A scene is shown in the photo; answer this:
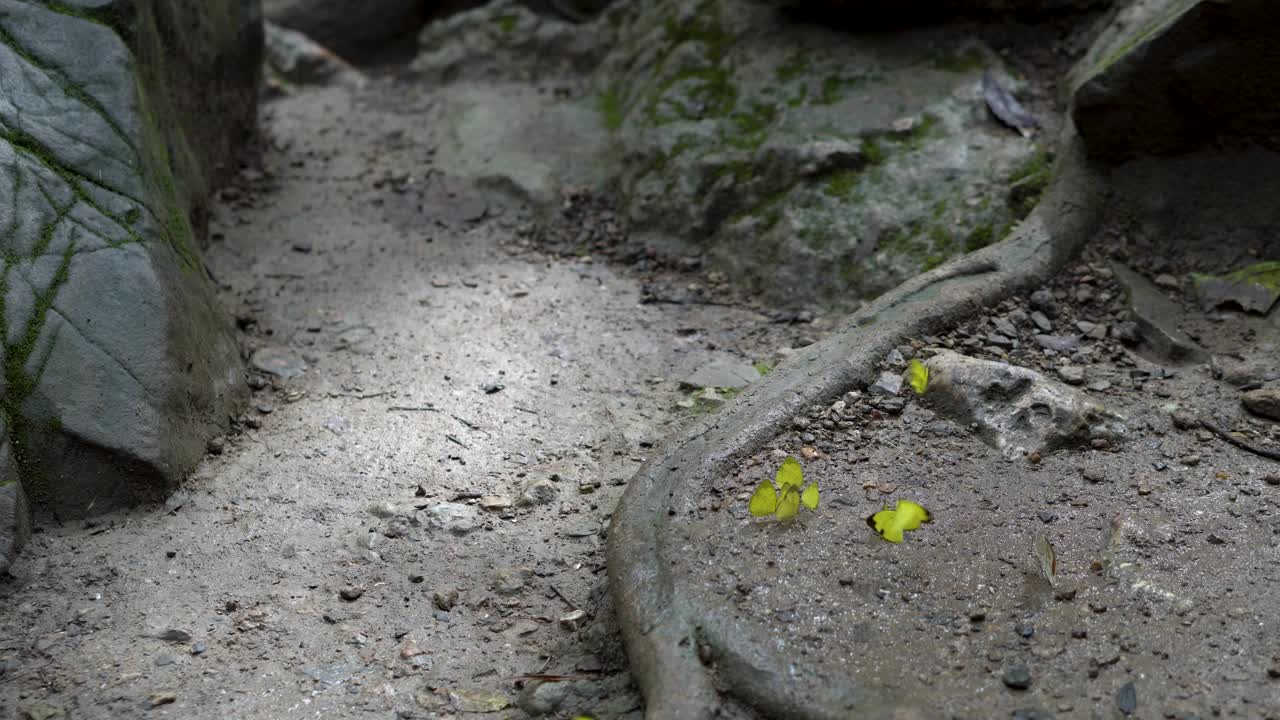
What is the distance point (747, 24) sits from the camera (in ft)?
14.3

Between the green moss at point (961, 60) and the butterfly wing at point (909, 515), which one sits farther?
the green moss at point (961, 60)

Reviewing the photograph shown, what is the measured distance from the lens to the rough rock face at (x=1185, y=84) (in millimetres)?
2914

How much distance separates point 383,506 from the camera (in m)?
2.67

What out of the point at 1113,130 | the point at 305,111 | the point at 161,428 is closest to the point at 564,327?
the point at 161,428

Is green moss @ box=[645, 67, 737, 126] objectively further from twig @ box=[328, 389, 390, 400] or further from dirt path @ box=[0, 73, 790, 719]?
twig @ box=[328, 389, 390, 400]

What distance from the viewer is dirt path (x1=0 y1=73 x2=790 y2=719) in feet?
7.18

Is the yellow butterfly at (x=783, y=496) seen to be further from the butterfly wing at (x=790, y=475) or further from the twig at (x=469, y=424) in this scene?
the twig at (x=469, y=424)

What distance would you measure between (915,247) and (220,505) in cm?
218

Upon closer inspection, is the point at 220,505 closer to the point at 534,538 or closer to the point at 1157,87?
the point at 534,538

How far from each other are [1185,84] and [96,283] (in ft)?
9.99

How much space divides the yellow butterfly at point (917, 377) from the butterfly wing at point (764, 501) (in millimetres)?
633

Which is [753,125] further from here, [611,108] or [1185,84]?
[1185,84]

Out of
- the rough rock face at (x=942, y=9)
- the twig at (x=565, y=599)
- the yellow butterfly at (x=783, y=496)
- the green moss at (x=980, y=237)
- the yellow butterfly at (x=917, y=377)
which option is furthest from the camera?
the rough rock face at (x=942, y=9)

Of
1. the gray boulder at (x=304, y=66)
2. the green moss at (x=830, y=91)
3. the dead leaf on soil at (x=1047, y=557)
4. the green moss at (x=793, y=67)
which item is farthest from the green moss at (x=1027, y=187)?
the gray boulder at (x=304, y=66)
